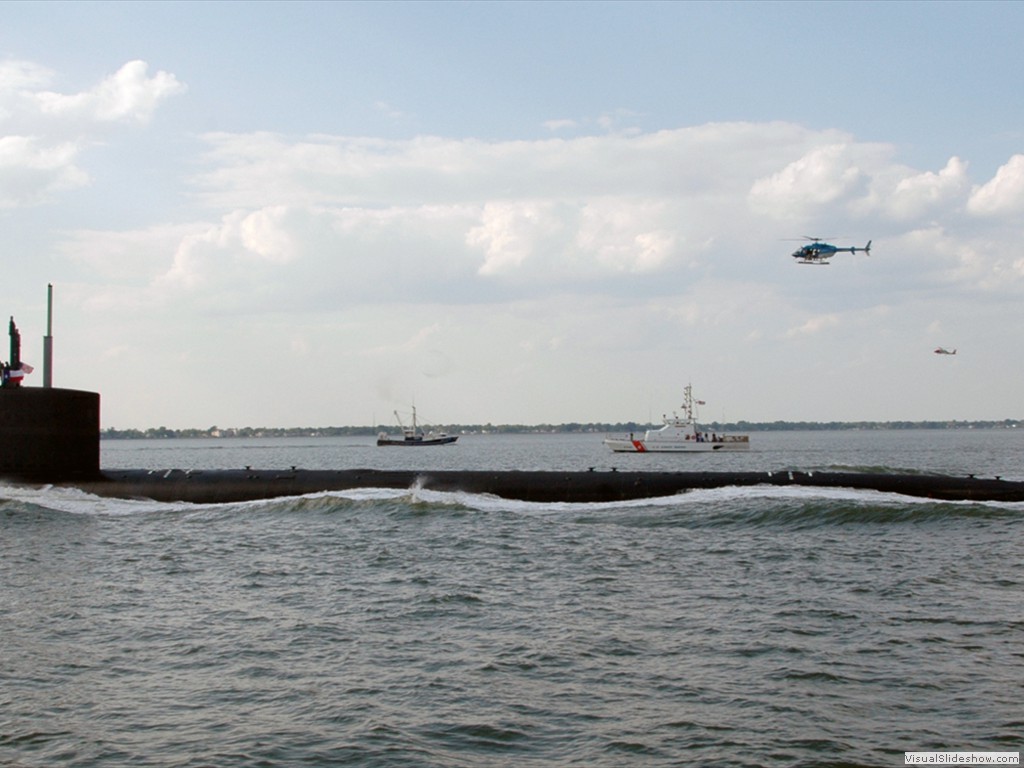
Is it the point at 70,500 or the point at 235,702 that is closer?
the point at 235,702

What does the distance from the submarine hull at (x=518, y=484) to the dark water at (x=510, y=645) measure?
4941mm

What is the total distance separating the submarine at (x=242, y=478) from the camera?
32.3 metres

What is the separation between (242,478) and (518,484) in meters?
9.63

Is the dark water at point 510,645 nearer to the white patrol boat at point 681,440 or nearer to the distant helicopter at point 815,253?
the distant helicopter at point 815,253

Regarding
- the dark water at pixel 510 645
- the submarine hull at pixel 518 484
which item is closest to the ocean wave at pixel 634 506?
the submarine hull at pixel 518 484

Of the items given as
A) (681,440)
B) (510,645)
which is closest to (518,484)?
(510,645)

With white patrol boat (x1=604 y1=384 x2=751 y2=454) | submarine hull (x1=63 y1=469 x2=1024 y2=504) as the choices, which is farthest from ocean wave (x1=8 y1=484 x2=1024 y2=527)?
white patrol boat (x1=604 y1=384 x2=751 y2=454)

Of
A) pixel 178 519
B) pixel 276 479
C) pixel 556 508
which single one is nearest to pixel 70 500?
pixel 178 519

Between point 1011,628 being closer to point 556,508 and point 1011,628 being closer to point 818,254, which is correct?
point 556,508

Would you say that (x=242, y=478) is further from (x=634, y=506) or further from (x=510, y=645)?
(x=510, y=645)

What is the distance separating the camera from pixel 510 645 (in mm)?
15531

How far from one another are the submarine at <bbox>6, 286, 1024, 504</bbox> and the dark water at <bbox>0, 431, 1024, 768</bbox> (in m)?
4.11

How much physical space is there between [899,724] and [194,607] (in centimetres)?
1216

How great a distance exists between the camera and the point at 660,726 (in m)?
11.8
